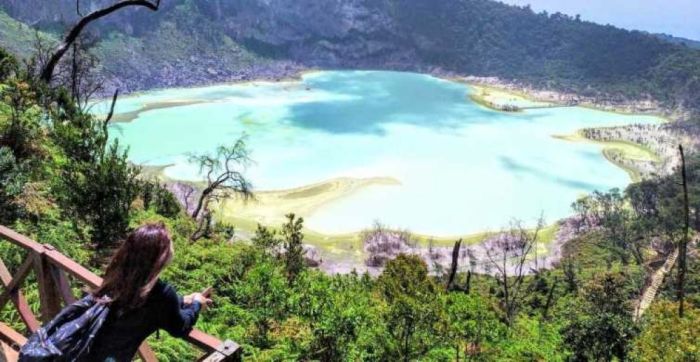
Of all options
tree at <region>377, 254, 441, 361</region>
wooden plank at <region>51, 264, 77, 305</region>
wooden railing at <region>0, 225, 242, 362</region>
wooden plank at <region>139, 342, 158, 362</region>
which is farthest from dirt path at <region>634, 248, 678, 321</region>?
wooden plank at <region>51, 264, 77, 305</region>

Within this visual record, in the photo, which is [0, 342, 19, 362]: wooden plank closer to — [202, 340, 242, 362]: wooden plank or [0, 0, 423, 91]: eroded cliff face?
[202, 340, 242, 362]: wooden plank

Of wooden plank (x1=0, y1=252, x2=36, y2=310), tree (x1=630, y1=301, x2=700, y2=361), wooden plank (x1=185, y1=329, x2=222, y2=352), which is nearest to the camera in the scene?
wooden plank (x1=185, y1=329, x2=222, y2=352)

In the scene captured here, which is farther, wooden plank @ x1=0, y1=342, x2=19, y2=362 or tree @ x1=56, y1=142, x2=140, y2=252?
tree @ x1=56, y1=142, x2=140, y2=252

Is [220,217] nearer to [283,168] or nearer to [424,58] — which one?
[283,168]

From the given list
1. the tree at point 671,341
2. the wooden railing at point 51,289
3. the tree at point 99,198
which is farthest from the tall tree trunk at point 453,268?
the wooden railing at point 51,289

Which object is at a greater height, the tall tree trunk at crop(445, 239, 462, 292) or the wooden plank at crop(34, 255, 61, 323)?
the wooden plank at crop(34, 255, 61, 323)

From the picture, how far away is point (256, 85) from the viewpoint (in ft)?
440

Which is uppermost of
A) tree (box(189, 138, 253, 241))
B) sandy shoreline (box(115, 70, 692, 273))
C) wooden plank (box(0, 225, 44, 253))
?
wooden plank (box(0, 225, 44, 253))

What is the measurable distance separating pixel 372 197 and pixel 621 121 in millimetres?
75880

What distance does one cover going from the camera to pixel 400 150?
74.1 metres

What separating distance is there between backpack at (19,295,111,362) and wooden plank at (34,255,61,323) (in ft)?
3.07

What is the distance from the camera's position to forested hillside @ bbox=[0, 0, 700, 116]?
132500 millimetres

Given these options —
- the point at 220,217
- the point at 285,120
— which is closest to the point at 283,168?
the point at 220,217

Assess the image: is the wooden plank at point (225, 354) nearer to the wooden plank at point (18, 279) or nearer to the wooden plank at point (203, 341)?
the wooden plank at point (203, 341)
